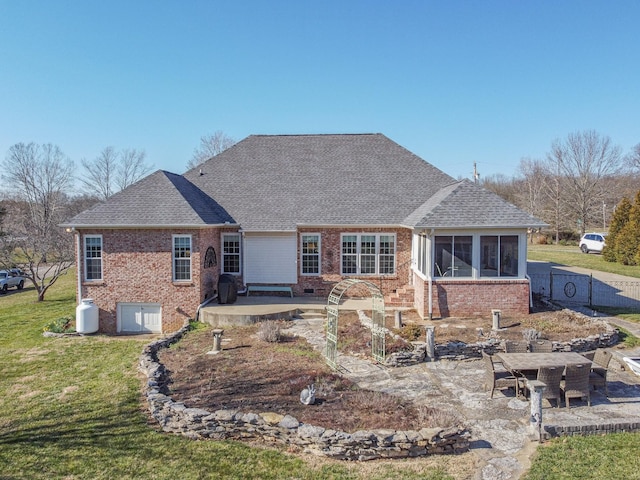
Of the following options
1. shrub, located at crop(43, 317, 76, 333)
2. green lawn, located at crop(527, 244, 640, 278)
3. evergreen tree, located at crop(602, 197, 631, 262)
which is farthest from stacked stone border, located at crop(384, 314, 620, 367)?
evergreen tree, located at crop(602, 197, 631, 262)

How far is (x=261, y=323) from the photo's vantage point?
13961mm

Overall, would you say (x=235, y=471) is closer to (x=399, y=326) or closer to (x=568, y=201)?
(x=399, y=326)

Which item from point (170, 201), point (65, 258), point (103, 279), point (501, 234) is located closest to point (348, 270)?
→ point (501, 234)

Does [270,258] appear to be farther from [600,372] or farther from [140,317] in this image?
[600,372]

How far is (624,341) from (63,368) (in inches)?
635

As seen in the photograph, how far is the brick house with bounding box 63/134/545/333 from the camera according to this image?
1457 cm

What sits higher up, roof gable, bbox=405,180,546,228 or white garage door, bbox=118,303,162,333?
roof gable, bbox=405,180,546,228

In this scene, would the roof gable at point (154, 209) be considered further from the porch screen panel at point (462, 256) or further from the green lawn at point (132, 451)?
the porch screen panel at point (462, 256)

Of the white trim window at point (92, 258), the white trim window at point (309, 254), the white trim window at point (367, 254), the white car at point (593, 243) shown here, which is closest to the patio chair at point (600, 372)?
the white trim window at point (367, 254)

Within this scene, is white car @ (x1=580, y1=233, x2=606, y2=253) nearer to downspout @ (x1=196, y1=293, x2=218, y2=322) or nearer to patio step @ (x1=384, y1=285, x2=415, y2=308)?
patio step @ (x1=384, y1=285, x2=415, y2=308)

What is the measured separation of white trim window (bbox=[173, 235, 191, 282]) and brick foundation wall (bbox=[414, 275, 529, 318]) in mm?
8850

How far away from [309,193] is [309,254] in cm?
309

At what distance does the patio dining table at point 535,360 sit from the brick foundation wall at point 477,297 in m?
5.45

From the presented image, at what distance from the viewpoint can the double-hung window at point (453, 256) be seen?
1459 centimetres
